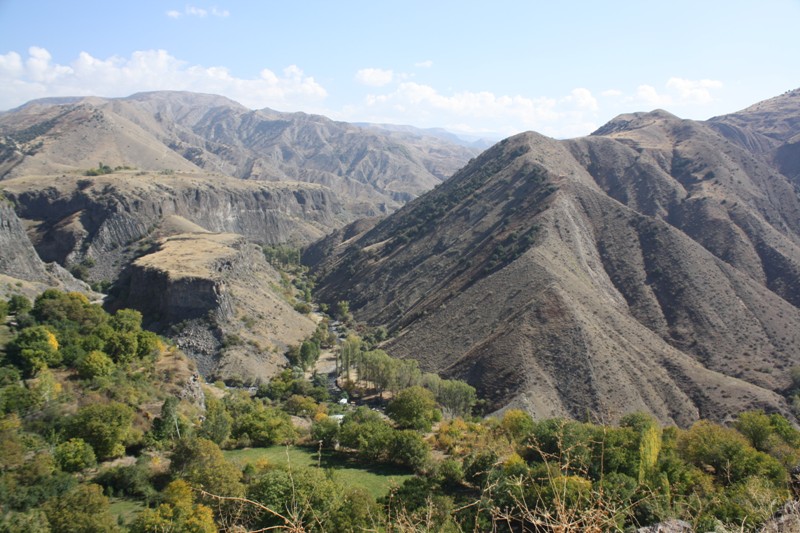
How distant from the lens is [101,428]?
99.2 feet

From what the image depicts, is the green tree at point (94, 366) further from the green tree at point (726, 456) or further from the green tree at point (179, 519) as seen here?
the green tree at point (726, 456)

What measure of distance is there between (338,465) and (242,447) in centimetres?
832

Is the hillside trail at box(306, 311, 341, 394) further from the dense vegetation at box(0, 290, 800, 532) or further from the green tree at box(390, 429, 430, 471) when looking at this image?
the green tree at box(390, 429, 430, 471)

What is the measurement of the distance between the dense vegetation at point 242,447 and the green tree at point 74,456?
0.07 meters

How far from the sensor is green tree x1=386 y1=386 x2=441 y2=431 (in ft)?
143

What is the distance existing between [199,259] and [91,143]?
11872cm

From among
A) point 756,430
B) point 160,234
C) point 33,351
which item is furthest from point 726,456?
point 160,234

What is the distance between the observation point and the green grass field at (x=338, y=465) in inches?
1300

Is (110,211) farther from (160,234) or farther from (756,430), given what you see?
(756,430)

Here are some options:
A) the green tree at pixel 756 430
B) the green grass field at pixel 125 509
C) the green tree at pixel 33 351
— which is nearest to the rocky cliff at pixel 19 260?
the green tree at pixel 33 351

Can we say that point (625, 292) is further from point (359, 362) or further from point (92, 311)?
point (92, 311)

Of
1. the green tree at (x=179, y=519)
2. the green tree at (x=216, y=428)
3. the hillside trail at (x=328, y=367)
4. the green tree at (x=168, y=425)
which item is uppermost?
the green tree at (x=179, y=519)

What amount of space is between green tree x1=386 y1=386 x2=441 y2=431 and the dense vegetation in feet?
0.44

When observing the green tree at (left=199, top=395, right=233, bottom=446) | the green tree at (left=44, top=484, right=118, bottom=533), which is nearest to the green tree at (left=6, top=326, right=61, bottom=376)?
the green tree at (left=199, top=395, right=233, bottom=446)
